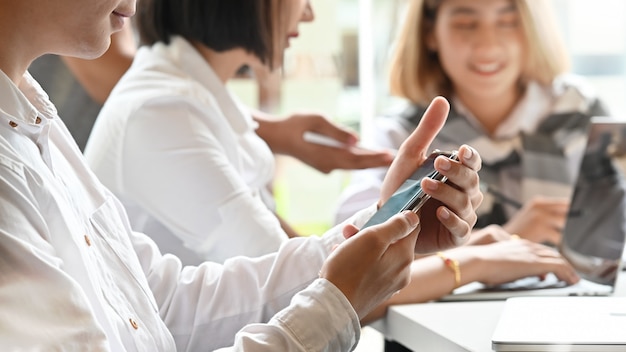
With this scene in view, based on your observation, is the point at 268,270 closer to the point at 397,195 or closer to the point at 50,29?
the point at 397,195

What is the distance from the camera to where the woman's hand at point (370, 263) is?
37.0 inches

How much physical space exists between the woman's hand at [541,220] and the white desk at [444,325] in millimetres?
496

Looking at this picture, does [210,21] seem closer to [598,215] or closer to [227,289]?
[227,289]

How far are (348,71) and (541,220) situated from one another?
237 centimetres

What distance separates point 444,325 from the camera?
1178mm

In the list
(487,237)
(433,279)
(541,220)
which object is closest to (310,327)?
(433,279)

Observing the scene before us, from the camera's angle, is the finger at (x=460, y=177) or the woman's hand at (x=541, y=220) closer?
the finger at (x=460, y=177)

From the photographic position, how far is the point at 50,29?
0.90m

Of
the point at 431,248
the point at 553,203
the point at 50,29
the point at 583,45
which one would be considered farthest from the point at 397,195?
the point at 583,45

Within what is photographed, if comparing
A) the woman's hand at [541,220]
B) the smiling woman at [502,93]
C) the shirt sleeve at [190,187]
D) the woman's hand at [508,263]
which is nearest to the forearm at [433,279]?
the woman's hand at [508,263]

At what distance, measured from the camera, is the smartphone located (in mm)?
1047

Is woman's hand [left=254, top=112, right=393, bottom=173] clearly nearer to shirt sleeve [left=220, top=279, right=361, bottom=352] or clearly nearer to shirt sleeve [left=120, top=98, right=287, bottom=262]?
shirt sleeve [left=120, top=98, right=287, bottom=262]

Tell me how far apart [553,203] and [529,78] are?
47 centimetres

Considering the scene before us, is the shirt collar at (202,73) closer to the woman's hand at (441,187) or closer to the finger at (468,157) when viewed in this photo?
the woman's hand at (441,187)
